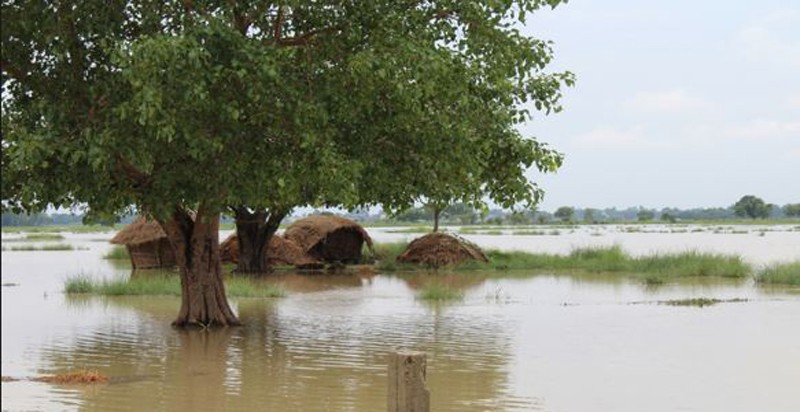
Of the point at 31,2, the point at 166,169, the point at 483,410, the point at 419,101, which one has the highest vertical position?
the point at 31,2

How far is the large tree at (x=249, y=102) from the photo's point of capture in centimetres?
1366

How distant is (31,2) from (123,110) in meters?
2.44

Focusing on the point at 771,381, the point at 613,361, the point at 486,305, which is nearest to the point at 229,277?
the point at 486,305

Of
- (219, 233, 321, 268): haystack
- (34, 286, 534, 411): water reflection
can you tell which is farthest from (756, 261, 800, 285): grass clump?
(219, 233, 321, 268): haystack

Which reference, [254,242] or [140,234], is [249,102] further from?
[140,234]

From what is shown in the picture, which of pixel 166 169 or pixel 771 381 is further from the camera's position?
pixel 166 169

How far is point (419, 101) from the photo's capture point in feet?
49.9

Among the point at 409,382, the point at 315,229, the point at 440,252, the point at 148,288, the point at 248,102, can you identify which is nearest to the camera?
the point at 409,382

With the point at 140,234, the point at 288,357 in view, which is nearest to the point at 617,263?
the point at 140,234

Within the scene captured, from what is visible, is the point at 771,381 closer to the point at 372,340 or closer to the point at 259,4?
the point at 372,340

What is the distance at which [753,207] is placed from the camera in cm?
15888

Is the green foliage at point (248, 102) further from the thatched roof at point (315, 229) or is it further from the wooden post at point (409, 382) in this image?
the thatched roof at point (315, 229)

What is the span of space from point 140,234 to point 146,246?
61 cm

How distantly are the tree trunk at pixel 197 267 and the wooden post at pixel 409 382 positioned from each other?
33.9 feet
